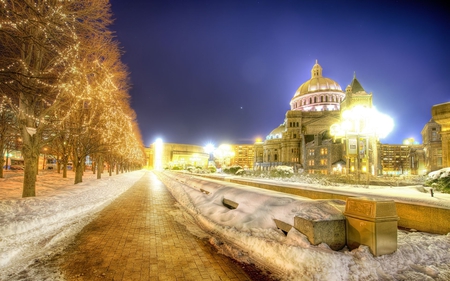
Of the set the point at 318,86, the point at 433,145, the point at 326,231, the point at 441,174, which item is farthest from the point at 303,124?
the point at 326,231

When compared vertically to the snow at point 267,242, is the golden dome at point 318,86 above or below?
above

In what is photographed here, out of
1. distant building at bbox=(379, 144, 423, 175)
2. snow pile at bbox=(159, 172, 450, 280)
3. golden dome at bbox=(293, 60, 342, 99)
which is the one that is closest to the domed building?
golden dome at bbox=(293, 60, 342, 99)

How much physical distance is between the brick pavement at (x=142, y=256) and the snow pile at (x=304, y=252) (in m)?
0.65

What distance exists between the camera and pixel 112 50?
680 inches

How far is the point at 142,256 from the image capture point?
18.0 feet

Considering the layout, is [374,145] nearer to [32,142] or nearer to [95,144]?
[95,144]

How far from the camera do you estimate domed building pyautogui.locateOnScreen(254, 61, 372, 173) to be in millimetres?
63781

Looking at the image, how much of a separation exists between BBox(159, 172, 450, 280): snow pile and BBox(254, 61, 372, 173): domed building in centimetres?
5742

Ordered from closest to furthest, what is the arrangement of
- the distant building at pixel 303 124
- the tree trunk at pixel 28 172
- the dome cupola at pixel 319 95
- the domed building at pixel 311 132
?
the tree trunk at pixel 28 172 < the domed building at pixel 311 132 < the distant building at pixel 303 124 < the dome cupola at pixel 319 95

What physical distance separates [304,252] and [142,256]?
3.39 metres

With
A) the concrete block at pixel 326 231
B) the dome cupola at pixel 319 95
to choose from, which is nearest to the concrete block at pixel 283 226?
the concrete block at pixel 326 231

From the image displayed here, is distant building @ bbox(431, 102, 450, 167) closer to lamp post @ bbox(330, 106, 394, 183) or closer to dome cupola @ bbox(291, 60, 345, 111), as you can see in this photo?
lamp post @ bbox(330, 106, 394, 183)

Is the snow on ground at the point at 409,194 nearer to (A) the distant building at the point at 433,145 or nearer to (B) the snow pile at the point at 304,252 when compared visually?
(B) the snow pile at the point at 304,252

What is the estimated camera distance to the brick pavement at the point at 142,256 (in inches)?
180
